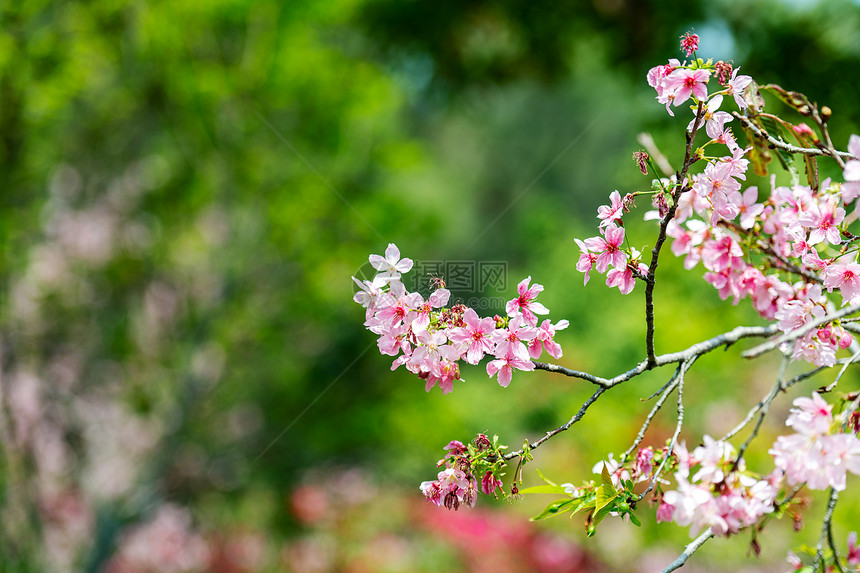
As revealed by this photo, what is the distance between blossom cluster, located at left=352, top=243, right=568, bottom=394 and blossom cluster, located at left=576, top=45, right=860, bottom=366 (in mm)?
146

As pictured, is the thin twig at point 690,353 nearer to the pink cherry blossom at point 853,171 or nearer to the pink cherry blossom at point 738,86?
the pink cherry blossom at point 853,171

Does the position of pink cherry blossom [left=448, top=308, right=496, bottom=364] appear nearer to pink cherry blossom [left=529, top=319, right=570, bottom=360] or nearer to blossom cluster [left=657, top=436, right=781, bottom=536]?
pink cherry blossom [left=529, top=319, right=570, bottom=360]

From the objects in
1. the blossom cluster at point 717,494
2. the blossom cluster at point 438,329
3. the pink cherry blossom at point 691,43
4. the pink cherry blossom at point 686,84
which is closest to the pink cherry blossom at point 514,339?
the blossom cluster at point 438,329

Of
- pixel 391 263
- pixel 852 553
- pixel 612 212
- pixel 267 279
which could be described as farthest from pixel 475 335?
pixel 267 279

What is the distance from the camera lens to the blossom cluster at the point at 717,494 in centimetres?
61

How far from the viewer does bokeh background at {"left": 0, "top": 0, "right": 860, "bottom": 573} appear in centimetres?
328

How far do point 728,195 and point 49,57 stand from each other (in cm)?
341

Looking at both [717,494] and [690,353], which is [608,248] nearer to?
[690,353]

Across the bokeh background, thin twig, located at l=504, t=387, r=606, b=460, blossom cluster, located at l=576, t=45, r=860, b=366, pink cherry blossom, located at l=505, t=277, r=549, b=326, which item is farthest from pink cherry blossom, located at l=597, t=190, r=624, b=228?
the bokeh background

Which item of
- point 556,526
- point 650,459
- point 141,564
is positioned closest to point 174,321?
point 141,564

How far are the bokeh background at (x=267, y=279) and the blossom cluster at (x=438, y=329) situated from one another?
170 cm

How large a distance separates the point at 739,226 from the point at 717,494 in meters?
0.31

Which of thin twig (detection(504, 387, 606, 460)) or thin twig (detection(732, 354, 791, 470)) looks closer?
thin twig (detection(732, 354, 791, 470))

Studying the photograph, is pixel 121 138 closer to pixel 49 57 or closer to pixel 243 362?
pixel 49 57
